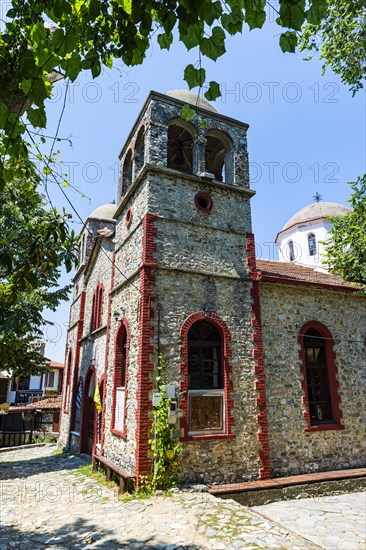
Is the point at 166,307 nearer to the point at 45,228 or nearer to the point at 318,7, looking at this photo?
the point at 45,228

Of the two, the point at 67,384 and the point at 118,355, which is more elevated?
the point at 118,355

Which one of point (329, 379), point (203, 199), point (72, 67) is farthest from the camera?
point (329, 379)

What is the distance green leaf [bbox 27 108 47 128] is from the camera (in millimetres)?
2471

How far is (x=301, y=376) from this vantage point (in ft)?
34.5

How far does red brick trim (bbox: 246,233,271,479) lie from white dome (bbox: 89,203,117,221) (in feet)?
32.9

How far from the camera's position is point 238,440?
9.02 metres

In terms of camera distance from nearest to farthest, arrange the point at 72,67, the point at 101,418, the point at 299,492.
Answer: the point at 72,67 < the point at 299,492 < the point at 101,418

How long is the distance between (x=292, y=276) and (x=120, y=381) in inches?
257

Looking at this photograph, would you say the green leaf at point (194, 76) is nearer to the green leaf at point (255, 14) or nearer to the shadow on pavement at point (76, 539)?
A: the green leaf at point (255, 14)

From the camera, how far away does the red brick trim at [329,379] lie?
33.7ft

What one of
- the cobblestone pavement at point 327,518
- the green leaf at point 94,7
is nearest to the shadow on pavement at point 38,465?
the cobblestone pavement at point 327,518

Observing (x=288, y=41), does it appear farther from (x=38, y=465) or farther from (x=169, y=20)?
(x=38, y=465)

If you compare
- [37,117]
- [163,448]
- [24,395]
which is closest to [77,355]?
[163,448]

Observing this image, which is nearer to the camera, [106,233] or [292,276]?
[292,276]
